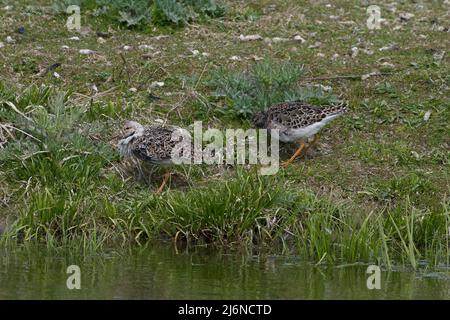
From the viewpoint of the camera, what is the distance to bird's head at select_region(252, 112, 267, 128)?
42.0ft

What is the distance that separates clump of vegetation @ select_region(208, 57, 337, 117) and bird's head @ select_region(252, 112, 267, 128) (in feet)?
0.81

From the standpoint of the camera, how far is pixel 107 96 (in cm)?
1370

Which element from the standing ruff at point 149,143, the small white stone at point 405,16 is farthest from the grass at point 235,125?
the standing ruff at point 149,143

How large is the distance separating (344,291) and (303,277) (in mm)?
561

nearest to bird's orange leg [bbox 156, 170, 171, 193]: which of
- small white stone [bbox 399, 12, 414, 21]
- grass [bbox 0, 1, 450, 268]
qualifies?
grass [bbox 0, 1, 450, 268]

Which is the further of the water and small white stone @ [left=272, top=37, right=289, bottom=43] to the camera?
small white stone @ [left=272, top=37, right=289, bottom=43]

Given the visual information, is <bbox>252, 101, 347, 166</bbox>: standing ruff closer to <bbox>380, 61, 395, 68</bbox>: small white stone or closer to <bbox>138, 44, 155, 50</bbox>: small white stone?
<bbox>380, 61, 395, 68</bbox>: small white stone

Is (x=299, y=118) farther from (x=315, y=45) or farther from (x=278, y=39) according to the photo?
(x=278, y=39)

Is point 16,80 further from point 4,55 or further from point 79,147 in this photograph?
point 79,147

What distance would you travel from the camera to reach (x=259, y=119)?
508 inches

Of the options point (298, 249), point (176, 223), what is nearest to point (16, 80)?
point (176, 223)

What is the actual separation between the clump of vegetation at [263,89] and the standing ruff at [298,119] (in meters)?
0.53

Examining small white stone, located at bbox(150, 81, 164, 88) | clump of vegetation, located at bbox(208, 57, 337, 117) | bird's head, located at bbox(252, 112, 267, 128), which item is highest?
small white stone, located at bbox(150, 81, 164, 88)

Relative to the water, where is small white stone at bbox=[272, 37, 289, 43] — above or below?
above
